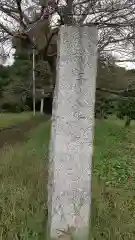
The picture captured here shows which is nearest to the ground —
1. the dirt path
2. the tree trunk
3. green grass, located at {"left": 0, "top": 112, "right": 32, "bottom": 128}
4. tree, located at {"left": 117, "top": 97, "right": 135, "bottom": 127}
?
the tree trunk

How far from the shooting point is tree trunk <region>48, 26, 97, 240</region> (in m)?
4.38

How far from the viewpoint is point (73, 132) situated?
→ 14.4 feet

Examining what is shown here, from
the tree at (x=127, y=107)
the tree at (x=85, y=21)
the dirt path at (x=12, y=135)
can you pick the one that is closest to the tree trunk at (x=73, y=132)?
the tree at (x=85, y=21)

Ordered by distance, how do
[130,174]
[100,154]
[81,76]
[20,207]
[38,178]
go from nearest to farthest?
[81,76]
[20,207]
[38,178]
[130,174]
[100,154]

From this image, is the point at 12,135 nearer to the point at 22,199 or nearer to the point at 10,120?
the point at 10,120

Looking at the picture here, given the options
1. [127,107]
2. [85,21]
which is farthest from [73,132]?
[127,107]

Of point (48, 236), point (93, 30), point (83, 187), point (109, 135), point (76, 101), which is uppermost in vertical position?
point (93, 30)

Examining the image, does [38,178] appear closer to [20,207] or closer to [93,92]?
[20,207]

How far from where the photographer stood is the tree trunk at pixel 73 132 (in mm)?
4379

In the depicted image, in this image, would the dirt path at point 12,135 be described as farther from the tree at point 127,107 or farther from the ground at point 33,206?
the ground at point 33,206

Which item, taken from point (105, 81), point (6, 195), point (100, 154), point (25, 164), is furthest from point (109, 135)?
point (6, 195)

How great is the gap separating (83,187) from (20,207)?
86 centimetres

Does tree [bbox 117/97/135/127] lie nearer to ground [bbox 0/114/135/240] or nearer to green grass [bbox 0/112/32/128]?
green grass [bbox 0/112/32/128]

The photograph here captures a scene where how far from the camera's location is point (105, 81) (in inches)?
917
